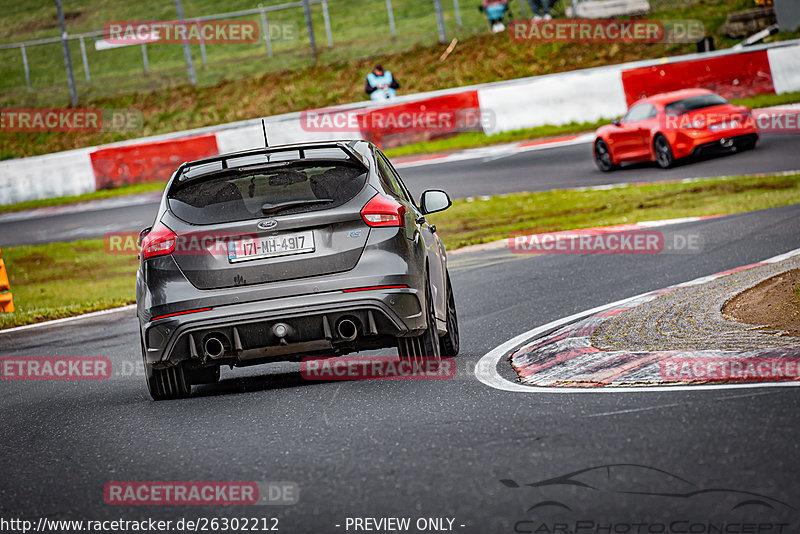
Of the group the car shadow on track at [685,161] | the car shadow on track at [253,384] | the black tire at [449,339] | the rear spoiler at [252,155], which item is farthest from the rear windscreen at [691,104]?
the rear spoiler at [252,155]

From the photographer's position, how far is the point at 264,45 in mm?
40500

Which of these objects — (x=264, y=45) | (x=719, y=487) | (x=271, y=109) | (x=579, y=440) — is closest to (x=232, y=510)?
(x=579, y=440)

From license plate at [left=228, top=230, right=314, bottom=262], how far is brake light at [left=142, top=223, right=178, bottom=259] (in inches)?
14.9

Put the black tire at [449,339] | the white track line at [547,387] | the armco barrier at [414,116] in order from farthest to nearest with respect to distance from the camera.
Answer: the armco barrier at [414,116], the black tire at [449,339], the white track line at [547,387]

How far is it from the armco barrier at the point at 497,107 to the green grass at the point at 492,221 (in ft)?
22.7

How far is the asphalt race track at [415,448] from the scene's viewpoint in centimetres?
478

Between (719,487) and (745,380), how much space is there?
202 centimetres

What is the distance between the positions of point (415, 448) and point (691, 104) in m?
17.4

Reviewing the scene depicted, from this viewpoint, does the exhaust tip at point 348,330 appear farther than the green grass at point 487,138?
No

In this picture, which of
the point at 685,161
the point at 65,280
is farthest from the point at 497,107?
the point at 65,280

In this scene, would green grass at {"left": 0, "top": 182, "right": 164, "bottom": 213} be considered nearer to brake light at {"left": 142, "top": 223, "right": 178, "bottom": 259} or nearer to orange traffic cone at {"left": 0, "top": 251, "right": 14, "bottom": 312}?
orange traffic cone at {"left": 0, "top": 251, "right": 14, "bottom": 312}

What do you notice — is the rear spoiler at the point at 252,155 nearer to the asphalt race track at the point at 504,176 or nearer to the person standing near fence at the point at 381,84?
the asphalt race track at the point at 504,176

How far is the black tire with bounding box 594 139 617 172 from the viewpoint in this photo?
2289 cm

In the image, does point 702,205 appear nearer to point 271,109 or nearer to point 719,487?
point 719,487
